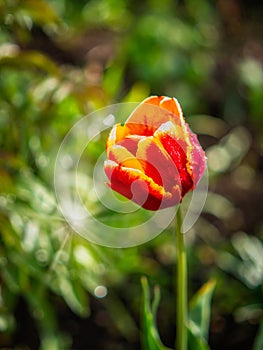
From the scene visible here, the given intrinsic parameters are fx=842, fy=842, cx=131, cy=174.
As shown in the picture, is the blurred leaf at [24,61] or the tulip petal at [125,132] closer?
the tulip petal at [125,132]

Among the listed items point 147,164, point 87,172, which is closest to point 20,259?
point 87,172

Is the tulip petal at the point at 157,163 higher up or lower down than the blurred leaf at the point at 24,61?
higher up

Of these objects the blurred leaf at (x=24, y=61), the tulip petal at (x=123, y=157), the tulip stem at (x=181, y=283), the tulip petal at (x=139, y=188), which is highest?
the tulip petal at (x=123, y=157)

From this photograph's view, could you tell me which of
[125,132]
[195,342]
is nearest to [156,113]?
[125,132]

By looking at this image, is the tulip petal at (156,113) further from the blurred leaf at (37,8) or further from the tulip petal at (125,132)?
the blurred leaf at (37,8)

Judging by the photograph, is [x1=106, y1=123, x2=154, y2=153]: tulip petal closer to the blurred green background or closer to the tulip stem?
the tulip stem

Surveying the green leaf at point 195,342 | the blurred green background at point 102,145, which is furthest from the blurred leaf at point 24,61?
the green leaf at point 195,342

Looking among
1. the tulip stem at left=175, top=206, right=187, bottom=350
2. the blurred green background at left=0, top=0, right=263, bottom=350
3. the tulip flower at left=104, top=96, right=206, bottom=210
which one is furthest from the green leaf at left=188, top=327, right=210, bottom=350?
the tulip flower at left=104, top=96, right=206, bottom=210

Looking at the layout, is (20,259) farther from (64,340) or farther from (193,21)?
(193,21)
